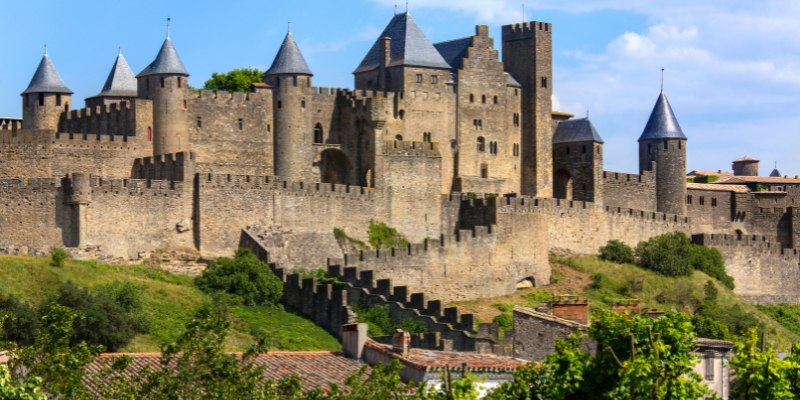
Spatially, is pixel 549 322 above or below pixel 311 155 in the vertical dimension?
below

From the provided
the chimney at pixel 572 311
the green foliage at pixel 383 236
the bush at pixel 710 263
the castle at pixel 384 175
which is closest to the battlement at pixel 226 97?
the castle at pixel 384 175

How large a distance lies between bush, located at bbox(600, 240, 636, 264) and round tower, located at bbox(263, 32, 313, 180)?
45.4 feet

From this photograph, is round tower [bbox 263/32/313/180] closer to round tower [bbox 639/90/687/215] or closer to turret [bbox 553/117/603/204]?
turret [bbox 553/117/603/204]

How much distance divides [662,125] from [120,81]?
28319 mm

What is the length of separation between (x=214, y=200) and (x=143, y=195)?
123 inches

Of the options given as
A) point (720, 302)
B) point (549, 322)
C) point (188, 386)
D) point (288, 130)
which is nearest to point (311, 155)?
point (288, 130)

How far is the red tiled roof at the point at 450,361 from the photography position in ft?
140

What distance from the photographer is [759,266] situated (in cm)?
8869

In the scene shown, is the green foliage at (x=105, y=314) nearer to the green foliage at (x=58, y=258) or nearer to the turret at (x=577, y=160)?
the green foliage at (x=58, y=258)

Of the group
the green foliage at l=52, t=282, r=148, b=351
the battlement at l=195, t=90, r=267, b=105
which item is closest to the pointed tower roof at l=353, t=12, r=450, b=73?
the battlement at l=195, t=90, r=267, b=105

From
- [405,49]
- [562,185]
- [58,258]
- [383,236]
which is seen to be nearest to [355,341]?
[58,258]

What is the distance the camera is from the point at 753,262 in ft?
291

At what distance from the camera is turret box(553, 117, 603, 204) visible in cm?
8625

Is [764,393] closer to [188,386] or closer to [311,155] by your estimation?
[188,386]
